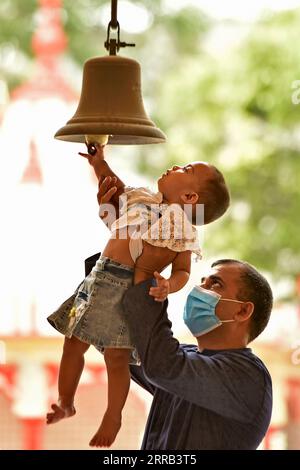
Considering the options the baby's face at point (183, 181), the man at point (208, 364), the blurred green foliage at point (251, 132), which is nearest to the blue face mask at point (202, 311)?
the man at point (208, 364)

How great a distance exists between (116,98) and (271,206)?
5.35m

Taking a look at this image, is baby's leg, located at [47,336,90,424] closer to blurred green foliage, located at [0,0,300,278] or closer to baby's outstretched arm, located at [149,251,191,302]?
baby's outstretched arm, located at [149,251,191,302]

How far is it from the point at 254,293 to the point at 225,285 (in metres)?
0.07

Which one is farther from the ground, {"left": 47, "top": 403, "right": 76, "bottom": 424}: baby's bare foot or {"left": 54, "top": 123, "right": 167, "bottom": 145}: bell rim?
{"left": 54, "top": 123, "right": 167, "bottom": 145}: bell rim

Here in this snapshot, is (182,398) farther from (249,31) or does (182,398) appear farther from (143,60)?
(143,60)

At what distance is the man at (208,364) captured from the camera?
2.13m

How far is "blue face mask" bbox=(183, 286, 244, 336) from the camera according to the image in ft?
7.44

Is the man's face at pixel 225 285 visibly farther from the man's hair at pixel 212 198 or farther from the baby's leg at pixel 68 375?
the baby's leg at pixel 68 375

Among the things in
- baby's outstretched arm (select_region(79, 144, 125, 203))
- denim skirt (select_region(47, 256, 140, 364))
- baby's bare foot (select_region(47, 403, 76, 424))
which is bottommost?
baby's bare foot (select_region(47, 403, 76, 424))

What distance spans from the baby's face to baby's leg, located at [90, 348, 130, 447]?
0.34 metres

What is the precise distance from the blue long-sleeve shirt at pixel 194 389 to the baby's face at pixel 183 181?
214 millimetres

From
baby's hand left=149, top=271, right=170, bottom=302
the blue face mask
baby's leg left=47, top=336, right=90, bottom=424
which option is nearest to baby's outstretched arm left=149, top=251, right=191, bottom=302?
baby's hand left=149, top=271, right=170, bottom=302

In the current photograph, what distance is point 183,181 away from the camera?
224 centimetres
